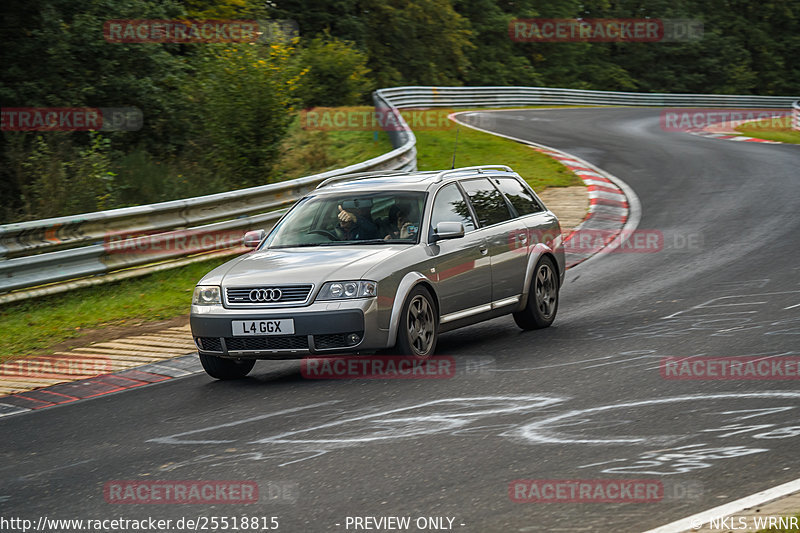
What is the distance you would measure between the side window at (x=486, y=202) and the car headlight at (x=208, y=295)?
9.14 ft

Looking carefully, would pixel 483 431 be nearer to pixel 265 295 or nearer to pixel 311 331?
pixel 311 331

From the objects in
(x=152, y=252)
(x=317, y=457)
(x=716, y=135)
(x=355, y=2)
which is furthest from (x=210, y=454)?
(x=355, y=2)

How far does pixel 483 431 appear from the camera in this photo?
6.43m

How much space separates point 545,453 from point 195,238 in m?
8.90

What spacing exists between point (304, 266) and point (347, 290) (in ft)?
1.59

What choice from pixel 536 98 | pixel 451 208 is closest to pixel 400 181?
pixel 451 208

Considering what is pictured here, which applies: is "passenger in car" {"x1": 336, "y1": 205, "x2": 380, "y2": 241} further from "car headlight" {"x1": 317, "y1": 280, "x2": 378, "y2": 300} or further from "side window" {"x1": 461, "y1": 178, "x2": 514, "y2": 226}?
"side window" {"x1": 461, "y1": 178, "x2": 514, "y2": 226}

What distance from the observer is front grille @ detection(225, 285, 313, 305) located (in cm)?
825

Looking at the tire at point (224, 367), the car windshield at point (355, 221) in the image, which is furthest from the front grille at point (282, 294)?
the car windshield at point (355, 221)

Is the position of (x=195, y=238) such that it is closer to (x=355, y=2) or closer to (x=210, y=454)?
(x=210, y=454)

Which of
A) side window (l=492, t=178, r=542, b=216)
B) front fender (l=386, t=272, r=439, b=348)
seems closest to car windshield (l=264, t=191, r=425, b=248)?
front fender (l=386, t=272, r=439, b=348)

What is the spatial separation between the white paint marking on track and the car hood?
13.3 feet

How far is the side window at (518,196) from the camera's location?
10773 mm

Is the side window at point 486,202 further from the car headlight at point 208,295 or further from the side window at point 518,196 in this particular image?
the car headlight at point 208,295
